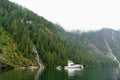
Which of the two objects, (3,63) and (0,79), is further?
(3,63)

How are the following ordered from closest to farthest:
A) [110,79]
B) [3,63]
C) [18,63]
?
[110,79] < [3,63] < [18,63]

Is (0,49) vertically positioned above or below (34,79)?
above

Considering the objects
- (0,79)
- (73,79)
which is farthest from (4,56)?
(0,79)

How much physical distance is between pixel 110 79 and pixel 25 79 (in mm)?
39835

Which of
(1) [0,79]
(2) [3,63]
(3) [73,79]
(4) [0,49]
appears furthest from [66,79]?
(4) [0,49]

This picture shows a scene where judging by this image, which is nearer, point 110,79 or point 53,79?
point 53,79

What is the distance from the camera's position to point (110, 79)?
436 ft

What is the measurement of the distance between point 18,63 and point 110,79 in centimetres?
7918

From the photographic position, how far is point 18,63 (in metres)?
198

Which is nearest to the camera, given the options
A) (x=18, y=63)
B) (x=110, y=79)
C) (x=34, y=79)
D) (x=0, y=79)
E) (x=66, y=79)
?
(x=0, y=79)

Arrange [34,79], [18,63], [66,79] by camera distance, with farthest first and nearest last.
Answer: [18,63]
[66,79]
[34,79]

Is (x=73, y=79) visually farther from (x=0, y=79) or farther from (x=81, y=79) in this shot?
(x=0, y=79)

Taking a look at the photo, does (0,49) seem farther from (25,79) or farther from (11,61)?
(25,79)

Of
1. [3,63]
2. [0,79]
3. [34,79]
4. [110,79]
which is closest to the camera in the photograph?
[0,79]
